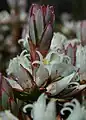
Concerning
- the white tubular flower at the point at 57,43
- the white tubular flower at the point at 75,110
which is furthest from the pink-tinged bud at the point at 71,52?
the white tubular flower at the point at 75,110

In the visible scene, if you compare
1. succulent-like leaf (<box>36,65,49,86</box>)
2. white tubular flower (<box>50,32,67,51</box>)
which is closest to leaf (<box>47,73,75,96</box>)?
succulent-like leaf (<box>36,65,49,86</box>)

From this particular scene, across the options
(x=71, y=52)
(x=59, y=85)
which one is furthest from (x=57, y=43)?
(x=59, y=85)

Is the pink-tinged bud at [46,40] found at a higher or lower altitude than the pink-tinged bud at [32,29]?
lower

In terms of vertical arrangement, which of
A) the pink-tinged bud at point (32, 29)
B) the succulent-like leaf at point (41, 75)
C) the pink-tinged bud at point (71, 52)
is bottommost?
the succulent-like leaf at point (41, 75)

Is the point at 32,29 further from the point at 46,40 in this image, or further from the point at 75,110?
the point at 75,110

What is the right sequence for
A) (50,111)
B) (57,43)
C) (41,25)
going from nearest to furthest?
(50,111) < (41,25) < (57,43)

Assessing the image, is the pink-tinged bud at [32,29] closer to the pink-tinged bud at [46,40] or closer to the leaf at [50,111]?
the pink-tinged bud at [46,40]

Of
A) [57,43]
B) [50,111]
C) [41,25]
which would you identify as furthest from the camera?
[57,43]

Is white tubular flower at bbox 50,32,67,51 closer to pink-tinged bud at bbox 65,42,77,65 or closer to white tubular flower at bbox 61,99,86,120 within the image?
pink-tinged bud at bbox 65,42,77,65

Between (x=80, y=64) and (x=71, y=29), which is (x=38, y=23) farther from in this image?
(x=71, y=29)

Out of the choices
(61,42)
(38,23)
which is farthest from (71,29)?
(38,23)
